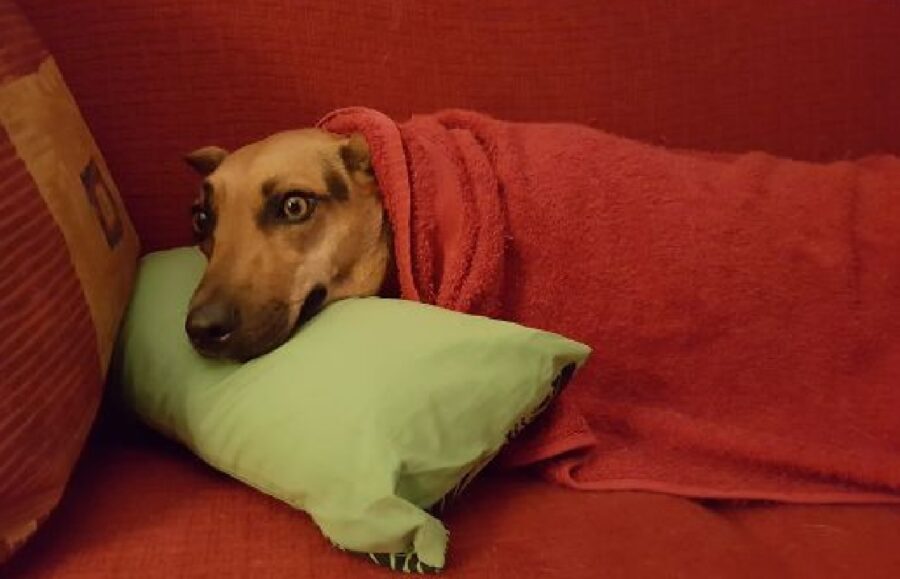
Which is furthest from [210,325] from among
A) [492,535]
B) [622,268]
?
[622,268]

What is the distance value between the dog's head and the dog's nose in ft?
0.10

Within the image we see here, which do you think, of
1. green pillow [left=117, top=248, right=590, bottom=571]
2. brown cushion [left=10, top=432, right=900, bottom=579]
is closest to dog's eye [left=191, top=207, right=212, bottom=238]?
green pillow [left=117, top=248, right=590, bottom=571]

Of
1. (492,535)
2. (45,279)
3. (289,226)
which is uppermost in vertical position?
(45,279)

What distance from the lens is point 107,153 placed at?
1.41 metres

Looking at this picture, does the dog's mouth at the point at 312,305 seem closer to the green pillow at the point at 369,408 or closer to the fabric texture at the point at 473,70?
the green pillow at the point at 369,408

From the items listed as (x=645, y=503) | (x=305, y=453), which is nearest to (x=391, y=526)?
(x=305, y=453)

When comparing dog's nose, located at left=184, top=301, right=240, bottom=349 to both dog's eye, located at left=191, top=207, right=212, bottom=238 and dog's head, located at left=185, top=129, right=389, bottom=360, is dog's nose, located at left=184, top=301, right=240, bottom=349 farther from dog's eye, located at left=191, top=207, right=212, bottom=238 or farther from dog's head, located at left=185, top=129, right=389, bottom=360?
dog's eye, located at left=191, top=207, right=212, bottom=238

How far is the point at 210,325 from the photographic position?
1.11m

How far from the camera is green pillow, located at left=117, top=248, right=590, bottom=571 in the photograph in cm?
90

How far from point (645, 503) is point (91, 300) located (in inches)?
23.9

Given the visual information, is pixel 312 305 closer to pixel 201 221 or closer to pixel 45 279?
pixel 201 221

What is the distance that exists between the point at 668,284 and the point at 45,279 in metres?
0.72

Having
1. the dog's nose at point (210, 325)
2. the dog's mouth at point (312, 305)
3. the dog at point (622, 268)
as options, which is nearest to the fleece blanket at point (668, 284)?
the dog at point (622, 268)

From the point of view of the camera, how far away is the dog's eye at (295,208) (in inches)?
50.7
